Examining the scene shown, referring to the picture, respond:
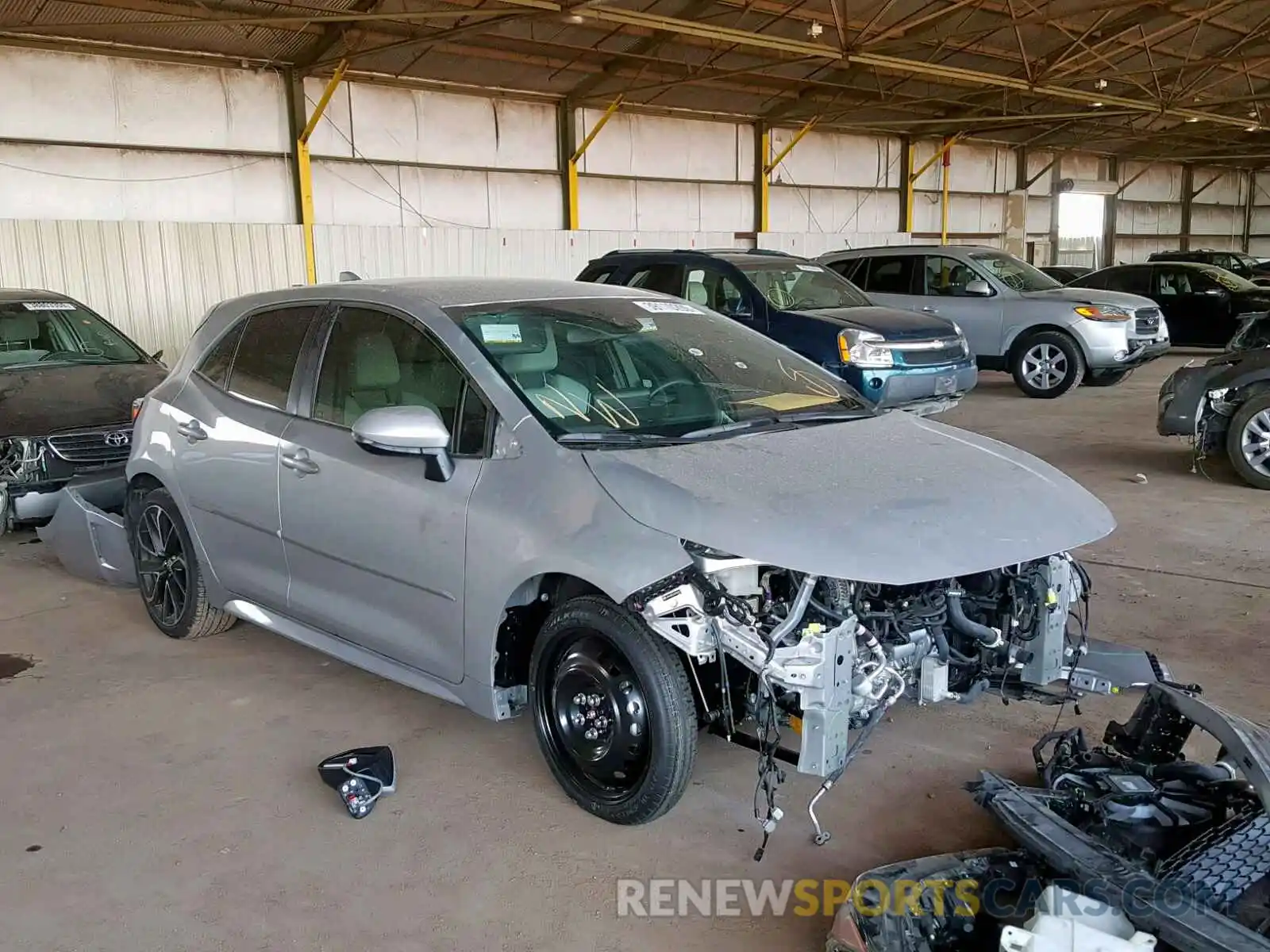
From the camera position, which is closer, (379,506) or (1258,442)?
(379,506)

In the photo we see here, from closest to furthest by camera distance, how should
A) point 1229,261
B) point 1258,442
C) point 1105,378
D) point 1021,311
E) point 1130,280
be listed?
point 1258,442 < point 1021,311 < point 1105,378 < point 1130,280 < point 1229,261

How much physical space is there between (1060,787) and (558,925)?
4.42 feet

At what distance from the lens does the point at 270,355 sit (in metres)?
4.16

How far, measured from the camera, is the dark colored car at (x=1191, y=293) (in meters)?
15.1

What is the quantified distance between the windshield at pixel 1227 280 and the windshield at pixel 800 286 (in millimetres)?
7584

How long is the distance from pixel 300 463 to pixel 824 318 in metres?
6.48

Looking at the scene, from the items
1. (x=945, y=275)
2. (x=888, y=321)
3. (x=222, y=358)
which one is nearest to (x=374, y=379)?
(x=222, y=358)

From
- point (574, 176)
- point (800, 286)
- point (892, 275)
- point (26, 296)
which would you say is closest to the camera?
point (26, 296)

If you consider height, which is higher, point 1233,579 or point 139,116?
point 139,116

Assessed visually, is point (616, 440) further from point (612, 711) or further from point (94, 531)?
point (94, 531)

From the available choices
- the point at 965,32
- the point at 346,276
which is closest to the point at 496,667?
the point at 346,276

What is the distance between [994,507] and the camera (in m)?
2.98

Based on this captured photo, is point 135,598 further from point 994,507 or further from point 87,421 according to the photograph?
point 994,507
